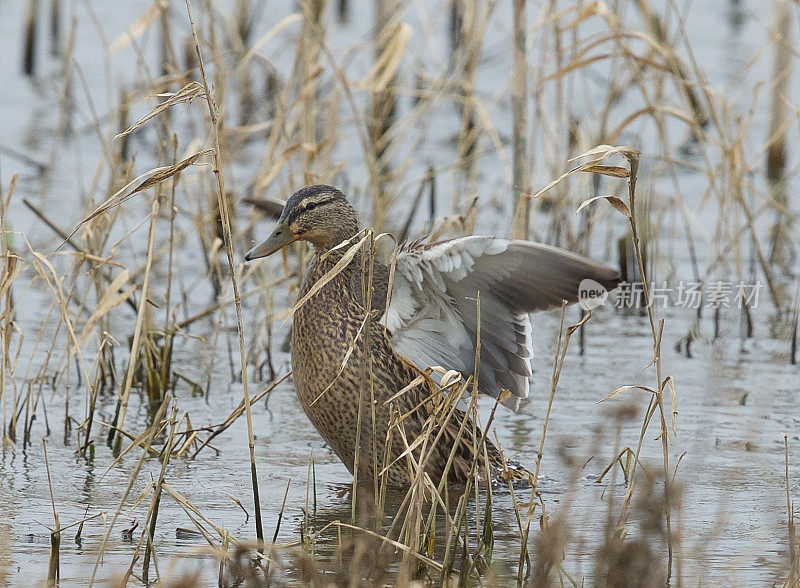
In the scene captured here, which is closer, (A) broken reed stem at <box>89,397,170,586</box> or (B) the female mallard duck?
(A) broken reed stem at <box>89,397,170,586</box>

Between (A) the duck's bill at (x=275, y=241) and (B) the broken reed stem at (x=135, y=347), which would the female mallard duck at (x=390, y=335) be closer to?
(A) the duck's bill at (x=275, y=241)

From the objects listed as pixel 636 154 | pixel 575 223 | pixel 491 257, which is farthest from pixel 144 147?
pixel 636 154

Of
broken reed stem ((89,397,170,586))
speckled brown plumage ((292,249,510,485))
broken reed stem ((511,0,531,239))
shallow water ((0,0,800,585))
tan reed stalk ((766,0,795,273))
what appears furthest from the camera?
tan reed stalk ((766,0,795,273))

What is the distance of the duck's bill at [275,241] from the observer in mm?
4664

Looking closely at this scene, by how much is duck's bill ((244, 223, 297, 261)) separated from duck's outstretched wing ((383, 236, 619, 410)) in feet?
1.43

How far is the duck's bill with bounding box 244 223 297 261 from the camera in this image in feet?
15.3

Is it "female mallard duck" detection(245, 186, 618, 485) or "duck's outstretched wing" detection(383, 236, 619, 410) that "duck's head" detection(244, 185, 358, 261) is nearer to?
"female mallard duck" detection(245, 186, 618, 485)

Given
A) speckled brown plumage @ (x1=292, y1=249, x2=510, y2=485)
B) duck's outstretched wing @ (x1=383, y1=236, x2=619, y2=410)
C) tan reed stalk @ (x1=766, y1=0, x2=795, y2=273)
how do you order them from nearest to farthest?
duck's outstretched wing @ (x1=383, y1=236, x2=619, y2=410)
speckled brown plumage @ (x1=292, y1=249, x2=510, y2=485)
tan reed stalk @ (x1=766, y1=0, x2=795, y2=273)

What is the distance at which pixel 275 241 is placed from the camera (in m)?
4.71

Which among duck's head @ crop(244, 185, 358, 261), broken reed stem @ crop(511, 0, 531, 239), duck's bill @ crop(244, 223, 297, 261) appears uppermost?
broken reed stem @ crop(511, 0, 531, 239)

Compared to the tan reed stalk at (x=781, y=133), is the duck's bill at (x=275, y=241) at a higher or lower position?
lower

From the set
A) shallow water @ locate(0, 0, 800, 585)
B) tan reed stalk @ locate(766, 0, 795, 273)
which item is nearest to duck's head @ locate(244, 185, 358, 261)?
shallow water @ locate(0, 0, 800, 585)

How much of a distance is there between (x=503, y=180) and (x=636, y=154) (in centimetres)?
578

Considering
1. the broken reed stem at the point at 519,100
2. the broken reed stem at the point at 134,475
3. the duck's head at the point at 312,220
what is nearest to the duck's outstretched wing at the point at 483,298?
the duck's head at the point at 312,220
